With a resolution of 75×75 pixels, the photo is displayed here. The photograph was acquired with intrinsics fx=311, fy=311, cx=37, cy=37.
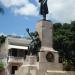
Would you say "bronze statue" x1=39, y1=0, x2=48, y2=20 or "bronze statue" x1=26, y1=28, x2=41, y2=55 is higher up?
"bronze statue" x1=39, y1=0, x2=48, y2=20

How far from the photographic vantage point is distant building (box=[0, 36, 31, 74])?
42959mm

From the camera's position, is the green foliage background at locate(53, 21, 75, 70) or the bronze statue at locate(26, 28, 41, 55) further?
the green foliage background at locate(53, 21, 75, 70)

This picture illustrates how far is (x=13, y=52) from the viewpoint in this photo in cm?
4512

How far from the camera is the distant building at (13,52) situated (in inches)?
1691

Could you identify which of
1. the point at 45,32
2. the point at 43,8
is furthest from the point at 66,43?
the point at 45,32

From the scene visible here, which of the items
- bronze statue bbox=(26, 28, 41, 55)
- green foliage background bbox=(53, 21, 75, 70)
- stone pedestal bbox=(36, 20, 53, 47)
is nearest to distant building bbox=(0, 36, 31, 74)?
green foliage background bbox=(53, 21, 75, 70)

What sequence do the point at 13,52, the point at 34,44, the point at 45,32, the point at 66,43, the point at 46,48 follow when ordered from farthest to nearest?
the point at 13,52 < the point at 66,43 < the point at 34,44 < the point at 45,32 < the point at 46,48

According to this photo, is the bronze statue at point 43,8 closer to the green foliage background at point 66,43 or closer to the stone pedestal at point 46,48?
the stone pedestal at point 46,48

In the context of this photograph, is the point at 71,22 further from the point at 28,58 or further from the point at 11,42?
the point at 28,58

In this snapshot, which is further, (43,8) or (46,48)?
(43,8)

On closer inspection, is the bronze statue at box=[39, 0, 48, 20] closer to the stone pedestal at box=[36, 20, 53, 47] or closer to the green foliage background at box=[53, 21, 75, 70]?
the stone pedestal at box=[36, 20, 53, 47]

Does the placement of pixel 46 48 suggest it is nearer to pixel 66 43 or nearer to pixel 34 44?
pixel 34 44

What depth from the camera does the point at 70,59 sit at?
136 ft

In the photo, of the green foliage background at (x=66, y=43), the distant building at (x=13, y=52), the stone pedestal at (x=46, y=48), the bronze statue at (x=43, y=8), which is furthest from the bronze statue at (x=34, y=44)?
the distant building at (x=13, y=52)
